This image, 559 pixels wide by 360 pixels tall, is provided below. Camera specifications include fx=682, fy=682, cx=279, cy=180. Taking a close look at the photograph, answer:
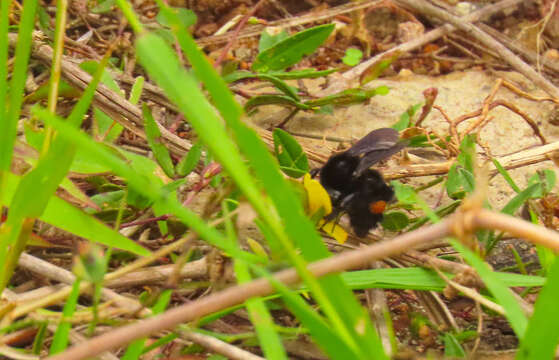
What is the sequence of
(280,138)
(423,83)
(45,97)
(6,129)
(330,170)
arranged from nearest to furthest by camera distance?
(6,129) < (330,170) < (280,138) < (45,97) < (423,83)

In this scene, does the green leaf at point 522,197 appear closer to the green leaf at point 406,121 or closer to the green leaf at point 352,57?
the green leaf at point 406,121

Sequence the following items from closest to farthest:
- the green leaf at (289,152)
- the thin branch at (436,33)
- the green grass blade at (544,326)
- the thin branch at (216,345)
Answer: the green grass blade at (544,326)
the thin branch at (216,345)
the green leaf at (289,152)
the thin branch at (436,33)

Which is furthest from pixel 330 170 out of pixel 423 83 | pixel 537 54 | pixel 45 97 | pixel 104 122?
pixel 537 54

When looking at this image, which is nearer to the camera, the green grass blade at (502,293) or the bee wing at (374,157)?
the green grass blade at (502,293)

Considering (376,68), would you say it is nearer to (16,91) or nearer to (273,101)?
(273,101)

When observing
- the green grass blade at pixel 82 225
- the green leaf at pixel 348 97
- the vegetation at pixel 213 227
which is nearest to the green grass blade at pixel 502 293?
the vegetation at pixel 213 227

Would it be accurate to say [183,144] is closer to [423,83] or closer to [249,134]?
[249,134]

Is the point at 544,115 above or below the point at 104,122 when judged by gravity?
above
